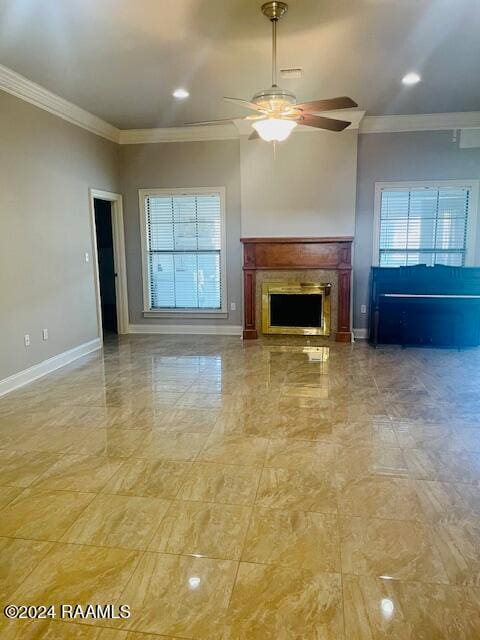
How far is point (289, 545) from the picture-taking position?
6.71ft

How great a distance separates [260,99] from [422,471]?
9.13ft

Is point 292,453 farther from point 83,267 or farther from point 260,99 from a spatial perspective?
point 83,267

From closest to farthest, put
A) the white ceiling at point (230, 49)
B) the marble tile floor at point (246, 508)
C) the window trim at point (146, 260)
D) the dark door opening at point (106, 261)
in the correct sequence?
the marble tile floor at point (246, 508) → the white ceiling at point (230, 49) → the window trim at point (146, 260) → the dark door opening at point (106, 261)

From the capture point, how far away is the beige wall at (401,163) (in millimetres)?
5863

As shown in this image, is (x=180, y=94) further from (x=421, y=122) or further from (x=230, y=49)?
(x=421, y=122)

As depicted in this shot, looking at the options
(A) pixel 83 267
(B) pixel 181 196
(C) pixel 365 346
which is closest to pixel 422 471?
(C) pixel 365 346

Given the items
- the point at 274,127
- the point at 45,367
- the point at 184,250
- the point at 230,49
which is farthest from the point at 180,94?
the point at 45,367

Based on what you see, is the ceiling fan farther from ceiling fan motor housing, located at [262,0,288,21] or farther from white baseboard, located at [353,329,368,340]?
white baseboard, located at [353,329,368,340]

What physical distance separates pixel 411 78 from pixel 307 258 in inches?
97.5

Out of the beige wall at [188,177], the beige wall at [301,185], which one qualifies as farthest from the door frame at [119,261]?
the beige wall at [301,185]

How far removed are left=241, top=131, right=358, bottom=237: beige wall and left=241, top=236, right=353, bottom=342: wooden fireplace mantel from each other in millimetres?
134

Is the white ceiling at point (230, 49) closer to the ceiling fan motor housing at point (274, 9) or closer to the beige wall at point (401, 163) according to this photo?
the ceiling fan motor housing at point (274, 9)

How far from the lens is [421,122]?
579 cm

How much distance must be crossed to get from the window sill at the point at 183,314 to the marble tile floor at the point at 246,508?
2431 millimetres
